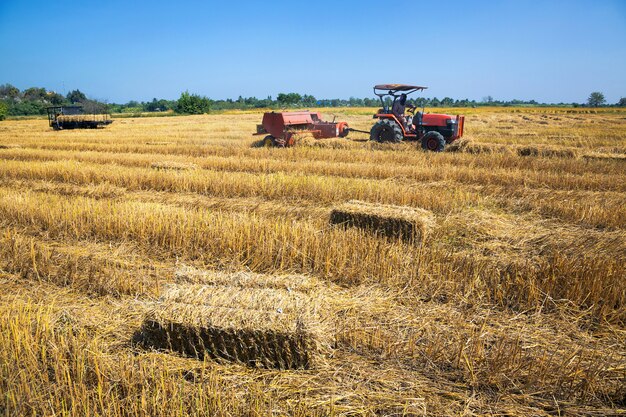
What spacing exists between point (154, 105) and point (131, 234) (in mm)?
85745

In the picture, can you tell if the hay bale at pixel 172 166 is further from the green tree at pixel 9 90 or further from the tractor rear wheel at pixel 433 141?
the green tree at pixel 9 90

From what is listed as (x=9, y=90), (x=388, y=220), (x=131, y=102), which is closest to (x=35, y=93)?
(x=9, y=90)

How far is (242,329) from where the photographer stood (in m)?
3.18

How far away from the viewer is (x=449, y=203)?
8.12m

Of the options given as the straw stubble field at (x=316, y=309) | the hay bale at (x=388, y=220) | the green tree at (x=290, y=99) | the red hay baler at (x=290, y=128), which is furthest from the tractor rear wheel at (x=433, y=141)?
the green tree at (x=290, y=99)

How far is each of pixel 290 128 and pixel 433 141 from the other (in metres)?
5.54

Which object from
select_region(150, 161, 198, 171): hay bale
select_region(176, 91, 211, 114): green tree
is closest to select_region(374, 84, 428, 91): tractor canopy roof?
select_region(150, 161, 198, 171): hay bale

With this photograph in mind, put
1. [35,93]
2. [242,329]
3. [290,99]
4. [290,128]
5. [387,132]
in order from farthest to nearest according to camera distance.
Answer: [290,99] < [35,93] < [290,128] < [387,132] < [242,329]

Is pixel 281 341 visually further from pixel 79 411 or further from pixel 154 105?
pixel 154 105

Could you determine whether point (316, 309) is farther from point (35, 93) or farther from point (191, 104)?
point (35, 93)

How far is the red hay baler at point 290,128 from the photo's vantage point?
16312mm

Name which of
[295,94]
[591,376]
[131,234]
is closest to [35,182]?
[131,234]

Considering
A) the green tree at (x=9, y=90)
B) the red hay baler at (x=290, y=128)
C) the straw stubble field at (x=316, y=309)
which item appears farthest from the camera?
the green tree at (x=9, y=90)

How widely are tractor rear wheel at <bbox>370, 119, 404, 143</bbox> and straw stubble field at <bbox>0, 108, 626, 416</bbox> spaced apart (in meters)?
7.60
